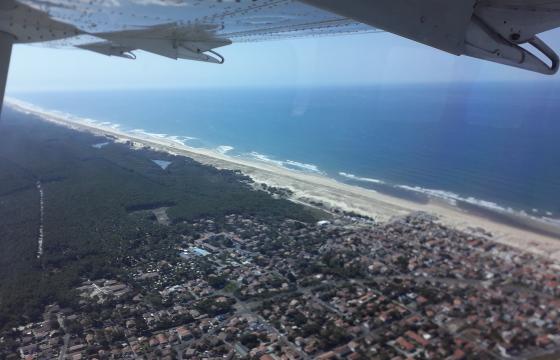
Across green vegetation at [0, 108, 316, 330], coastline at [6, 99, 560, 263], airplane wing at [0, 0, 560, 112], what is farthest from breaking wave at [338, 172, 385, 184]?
airplane wing at [0, 0, 560, 112]

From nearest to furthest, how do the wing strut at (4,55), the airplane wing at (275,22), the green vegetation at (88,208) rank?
the airplane wing at (275,22) → the wing strut at (4,55) → the green vegetation at (88,208)

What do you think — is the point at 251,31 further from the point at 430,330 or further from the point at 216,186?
the point at 216,186

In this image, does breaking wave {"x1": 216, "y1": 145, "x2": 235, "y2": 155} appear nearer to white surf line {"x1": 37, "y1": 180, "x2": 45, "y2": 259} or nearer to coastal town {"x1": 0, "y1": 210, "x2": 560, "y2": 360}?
white surf line {"x1": 37, "y1": 180, "x2": 45, "y2": 259}

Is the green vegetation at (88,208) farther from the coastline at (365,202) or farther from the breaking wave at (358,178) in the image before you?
the breaking wave at (358,178)

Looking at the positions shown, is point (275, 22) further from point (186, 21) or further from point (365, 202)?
point (365, 202)

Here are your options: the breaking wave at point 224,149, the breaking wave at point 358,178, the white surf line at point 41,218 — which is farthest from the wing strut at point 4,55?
the breaking wave at point 224,149
